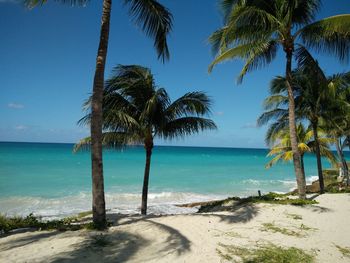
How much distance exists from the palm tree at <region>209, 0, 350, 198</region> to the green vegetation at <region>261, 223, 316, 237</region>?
11.9 feet

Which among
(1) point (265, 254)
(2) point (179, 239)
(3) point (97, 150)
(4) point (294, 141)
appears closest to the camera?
(1) point (265, 254)

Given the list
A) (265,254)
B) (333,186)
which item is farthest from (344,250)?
(333,186)

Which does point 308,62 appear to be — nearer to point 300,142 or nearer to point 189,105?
point 189,105

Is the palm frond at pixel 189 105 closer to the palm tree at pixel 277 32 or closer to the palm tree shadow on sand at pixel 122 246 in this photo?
the palm tree at pixel 277 32

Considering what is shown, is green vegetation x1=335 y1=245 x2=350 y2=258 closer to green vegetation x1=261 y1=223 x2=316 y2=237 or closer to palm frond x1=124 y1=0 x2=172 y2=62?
green vegetation x1=261 y1=223 x2=316 y2=237

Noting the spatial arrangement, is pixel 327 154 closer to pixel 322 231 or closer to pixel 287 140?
pixel 287 140

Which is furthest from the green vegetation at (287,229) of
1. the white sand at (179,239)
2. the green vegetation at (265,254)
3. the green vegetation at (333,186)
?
the green vegetation at (333,186)

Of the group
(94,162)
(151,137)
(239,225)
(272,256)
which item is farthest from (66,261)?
(151,137)

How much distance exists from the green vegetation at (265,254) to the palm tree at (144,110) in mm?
5948

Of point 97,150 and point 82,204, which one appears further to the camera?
point 82,204

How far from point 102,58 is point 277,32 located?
694 centimetres

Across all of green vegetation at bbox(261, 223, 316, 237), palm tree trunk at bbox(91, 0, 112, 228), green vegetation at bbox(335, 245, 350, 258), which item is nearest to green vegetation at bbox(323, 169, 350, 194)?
green vegetation at bbox(261, 223, 316, 237)

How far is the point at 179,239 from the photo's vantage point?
6.62 metres

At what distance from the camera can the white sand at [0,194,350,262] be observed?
18.2 ft
